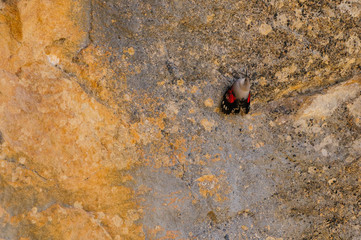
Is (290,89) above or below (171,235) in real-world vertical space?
above

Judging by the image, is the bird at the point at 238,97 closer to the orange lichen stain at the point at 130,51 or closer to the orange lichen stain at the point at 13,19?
the orange lichen stain at the point at 130,51

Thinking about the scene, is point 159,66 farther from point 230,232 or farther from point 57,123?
point 230,232

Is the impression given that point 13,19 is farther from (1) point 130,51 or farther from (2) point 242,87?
(2) point 242,87

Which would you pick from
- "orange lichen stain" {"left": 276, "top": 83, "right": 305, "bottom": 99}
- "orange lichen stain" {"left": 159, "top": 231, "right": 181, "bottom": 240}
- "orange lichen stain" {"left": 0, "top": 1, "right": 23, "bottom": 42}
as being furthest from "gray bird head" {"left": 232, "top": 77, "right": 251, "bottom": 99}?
"orange lichen stain" {"left": 0, "top": 1, "right": 23, "bottom": 42}

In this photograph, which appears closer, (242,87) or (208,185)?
(242,87)

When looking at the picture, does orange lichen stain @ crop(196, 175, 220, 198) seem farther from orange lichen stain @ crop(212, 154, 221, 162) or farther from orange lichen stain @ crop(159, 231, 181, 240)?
orange lichen stain @ crop(159, 231, 181, 240)

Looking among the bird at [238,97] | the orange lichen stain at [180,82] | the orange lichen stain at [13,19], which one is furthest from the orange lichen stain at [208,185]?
the orange lichen stain at [13,19]

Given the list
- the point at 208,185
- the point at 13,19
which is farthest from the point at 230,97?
the point at 13,19
